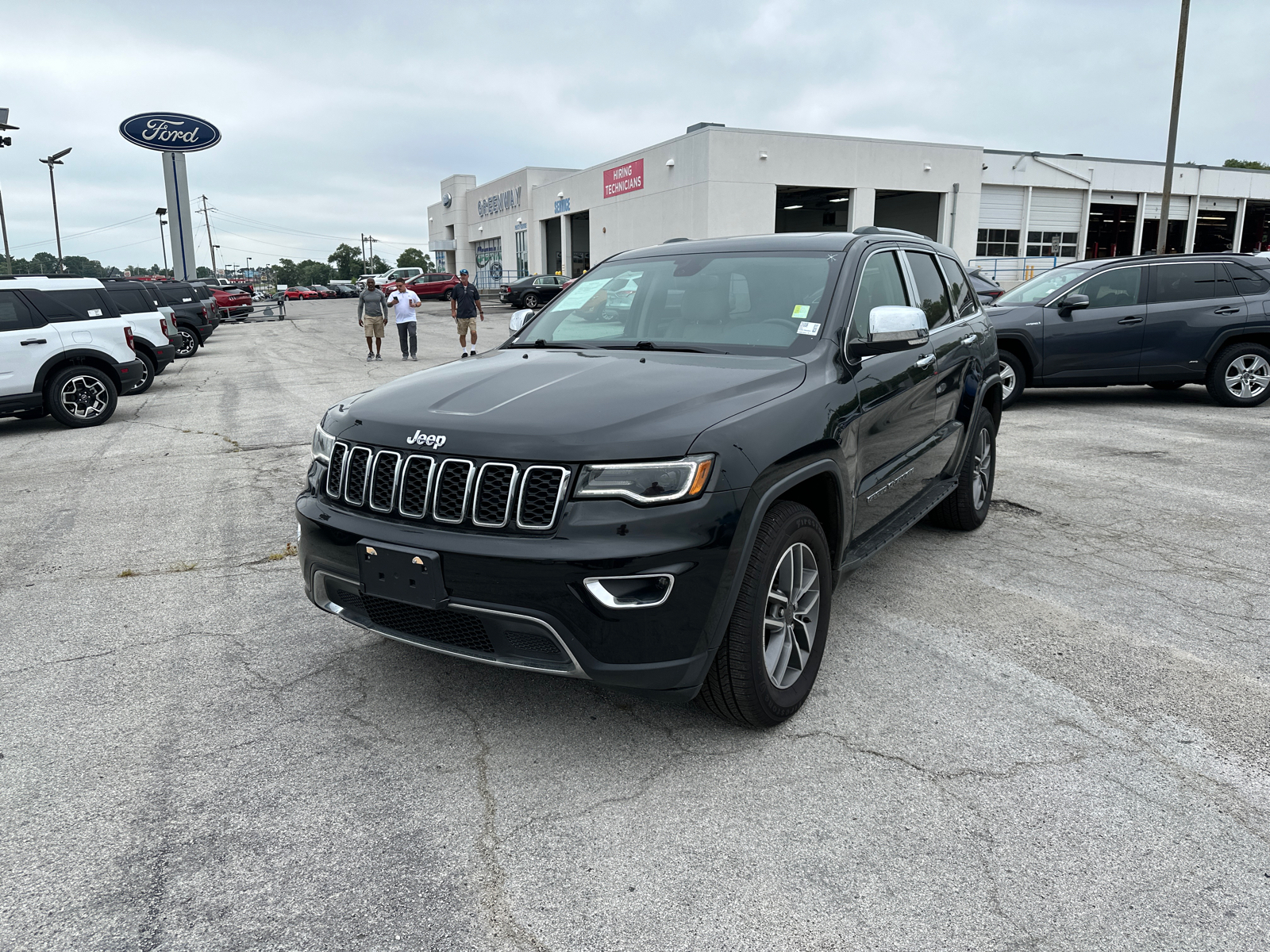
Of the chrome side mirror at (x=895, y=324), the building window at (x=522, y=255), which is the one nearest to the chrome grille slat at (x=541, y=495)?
the chrome side mirror at (x=895, y=324)

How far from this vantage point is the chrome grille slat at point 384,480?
2.99 m

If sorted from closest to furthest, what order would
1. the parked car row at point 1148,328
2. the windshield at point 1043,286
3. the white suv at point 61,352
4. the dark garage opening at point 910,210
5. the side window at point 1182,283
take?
the parked car row at point 1148,328 → the side window at point 1182,283 → the windshield at point 1043,286 → the white suv at point 61,352 → the dark garage opening at point 910,210

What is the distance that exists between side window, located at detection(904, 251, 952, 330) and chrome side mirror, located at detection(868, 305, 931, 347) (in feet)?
3.44

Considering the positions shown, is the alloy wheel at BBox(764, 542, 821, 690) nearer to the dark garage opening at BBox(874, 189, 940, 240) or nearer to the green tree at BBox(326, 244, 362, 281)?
the dark garage opening at BBox(874, 189, 940, 240)

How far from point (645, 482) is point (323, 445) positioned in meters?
1.39

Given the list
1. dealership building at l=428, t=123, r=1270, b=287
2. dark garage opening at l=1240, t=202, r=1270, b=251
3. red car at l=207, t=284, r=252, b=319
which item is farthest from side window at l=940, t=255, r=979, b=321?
dark garage opening at l=1240, t=202, r=1270, b=251

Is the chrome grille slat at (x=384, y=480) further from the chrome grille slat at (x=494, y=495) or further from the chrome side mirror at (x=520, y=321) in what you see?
the chrome side mirror at (x=520, y=321)

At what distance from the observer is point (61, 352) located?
1095cm

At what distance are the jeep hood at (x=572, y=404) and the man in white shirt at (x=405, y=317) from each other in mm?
15607

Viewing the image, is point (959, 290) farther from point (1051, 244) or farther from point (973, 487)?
point (1051, 244)

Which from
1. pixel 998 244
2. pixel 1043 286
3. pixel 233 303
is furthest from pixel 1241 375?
pixel 233 303

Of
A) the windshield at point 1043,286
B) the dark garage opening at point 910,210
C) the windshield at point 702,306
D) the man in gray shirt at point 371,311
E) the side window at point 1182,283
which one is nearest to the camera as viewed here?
the windshield at point 702,306

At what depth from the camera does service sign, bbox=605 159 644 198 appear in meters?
40.8

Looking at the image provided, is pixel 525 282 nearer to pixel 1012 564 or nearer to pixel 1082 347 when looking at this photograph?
pixel 1082 347
